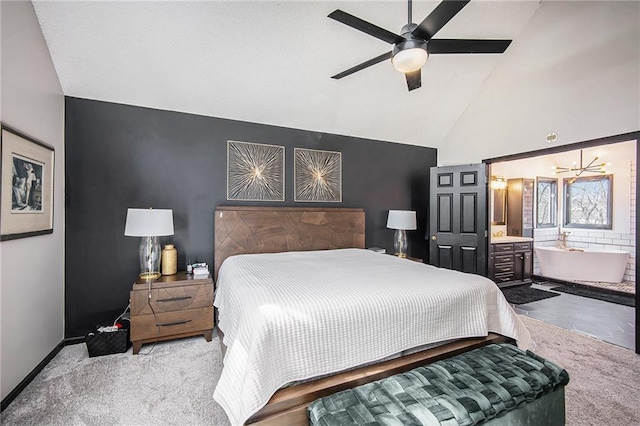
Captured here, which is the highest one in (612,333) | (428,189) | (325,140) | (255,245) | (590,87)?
(590,87)

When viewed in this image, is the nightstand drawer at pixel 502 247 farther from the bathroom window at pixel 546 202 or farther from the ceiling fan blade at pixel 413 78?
the ceiling fan blade at pixel 413 78

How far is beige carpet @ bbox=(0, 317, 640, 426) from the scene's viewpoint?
1.81 m

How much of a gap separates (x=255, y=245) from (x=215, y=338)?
3.67ft

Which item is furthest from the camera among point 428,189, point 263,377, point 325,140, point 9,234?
point 428,189

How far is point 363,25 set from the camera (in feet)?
6.24

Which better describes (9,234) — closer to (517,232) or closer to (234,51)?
(234,51)

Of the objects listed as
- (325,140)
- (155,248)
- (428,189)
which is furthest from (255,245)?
(428,189)

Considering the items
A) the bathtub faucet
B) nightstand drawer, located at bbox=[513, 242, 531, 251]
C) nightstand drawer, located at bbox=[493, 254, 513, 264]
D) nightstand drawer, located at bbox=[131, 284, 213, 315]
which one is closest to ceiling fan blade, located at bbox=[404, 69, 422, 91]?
nightstand drawer, located at bbox=[131, 284, 213, 315]

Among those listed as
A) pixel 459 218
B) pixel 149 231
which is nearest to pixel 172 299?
pixel 149 231

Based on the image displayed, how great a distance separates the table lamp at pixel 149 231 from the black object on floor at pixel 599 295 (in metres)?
6.19

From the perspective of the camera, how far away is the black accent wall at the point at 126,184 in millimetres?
2928

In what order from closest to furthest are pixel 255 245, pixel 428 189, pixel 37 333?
pixel 37 333 → pixel 255 245 → pixel 428 189

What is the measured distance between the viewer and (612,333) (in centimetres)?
316

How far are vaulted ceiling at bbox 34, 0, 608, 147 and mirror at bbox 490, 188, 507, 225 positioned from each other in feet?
8.20
